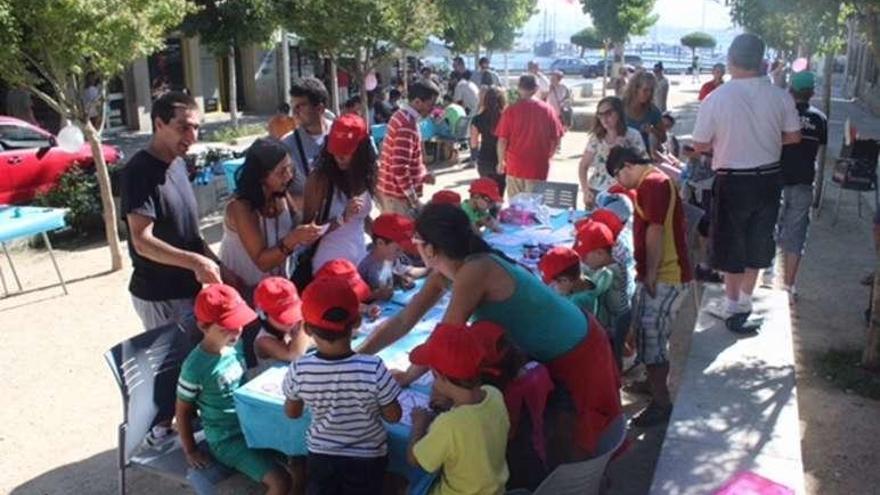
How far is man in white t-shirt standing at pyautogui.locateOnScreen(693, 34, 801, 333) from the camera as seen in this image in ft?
15.1

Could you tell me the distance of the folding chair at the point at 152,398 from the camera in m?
3.38

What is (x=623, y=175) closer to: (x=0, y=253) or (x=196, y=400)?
(x=196, y=400)

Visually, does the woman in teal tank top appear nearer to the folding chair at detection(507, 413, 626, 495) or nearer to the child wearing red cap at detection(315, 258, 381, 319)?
the folding chair at detection(507, 413, 626, 495)

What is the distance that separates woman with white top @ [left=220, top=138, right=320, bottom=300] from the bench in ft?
6.80

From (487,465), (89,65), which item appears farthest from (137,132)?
(487,465)

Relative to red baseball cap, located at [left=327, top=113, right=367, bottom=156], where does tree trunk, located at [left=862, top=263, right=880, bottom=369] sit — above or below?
below

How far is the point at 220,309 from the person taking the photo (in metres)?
3.13

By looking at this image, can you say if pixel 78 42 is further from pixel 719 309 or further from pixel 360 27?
pixel 719 309

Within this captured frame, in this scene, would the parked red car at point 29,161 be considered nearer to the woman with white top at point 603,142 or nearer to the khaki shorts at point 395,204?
the khaki shorts at point 395,204

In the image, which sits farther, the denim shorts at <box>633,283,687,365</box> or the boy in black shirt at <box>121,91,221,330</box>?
the denim shorts at <box>633,283,687,365</box>

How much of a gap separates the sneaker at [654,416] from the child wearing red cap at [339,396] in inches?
82.6

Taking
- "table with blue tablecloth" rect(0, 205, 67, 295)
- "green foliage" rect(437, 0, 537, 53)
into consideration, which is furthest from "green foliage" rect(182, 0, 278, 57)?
"table with blue tablecloth" rect(0, 205, 67, 295)

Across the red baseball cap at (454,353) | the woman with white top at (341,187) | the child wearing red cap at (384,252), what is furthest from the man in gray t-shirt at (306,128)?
the red baseball cap at (454,353)

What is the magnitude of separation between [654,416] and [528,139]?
355cm
